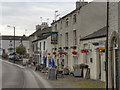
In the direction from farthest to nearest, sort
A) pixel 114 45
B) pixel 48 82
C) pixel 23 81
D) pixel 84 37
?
pixel 84 37, pixel 23 81, pixel 48 82, pixel 114 45

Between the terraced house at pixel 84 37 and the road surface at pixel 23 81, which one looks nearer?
the road surface at pixel 23 81

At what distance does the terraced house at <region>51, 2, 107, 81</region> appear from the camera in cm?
1923

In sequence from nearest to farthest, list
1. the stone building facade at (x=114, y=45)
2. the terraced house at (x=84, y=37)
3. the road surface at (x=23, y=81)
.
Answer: the stone building facade at (x=114, y=45), the road surface at (x=23, y=81), the terraced house at (x=84, y=37)

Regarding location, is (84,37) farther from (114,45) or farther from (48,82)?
(114,45)

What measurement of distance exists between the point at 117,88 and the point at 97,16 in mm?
11509

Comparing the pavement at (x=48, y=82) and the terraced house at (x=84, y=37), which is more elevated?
the terraced house at (x=84, y=37)

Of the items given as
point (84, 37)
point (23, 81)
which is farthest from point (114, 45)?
point (84, 37)

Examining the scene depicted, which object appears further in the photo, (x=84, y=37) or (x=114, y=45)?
(x=84, y=37)

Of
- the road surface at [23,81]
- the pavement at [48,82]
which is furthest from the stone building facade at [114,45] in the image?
the road surface at [23,81]

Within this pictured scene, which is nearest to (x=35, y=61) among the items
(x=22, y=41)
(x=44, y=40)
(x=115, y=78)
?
(x=44, y=40)

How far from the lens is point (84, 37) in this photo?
73.0 ft

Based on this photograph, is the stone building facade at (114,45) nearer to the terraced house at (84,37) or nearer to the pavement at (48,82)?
the pavement at (48,82)

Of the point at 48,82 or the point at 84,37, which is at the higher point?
the point at 84,37

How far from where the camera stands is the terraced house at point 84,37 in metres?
19.2
